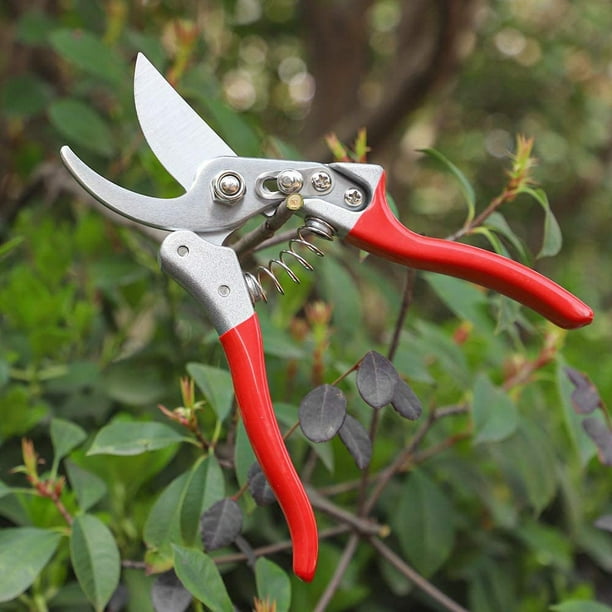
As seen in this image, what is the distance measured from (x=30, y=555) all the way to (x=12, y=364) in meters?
0.25

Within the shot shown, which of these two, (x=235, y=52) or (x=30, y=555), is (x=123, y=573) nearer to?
(x=30, y=555)

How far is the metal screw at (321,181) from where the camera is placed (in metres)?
0.43

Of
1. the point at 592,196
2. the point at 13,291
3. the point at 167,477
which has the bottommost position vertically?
the point at 592,196

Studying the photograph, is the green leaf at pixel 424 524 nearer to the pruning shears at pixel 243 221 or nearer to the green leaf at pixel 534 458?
the green leaf at pixel 534 458

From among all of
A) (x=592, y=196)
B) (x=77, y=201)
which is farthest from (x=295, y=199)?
(x=592, y=196)

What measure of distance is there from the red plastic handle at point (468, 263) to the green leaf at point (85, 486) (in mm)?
255

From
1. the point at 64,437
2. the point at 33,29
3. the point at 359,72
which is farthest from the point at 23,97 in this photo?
the point at 359,72

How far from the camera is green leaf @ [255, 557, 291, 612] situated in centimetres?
44

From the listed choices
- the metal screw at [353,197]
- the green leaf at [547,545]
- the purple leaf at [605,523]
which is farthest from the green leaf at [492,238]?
the green leaf at [547,545]

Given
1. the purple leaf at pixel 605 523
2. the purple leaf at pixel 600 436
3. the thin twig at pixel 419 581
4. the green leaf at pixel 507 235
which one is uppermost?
the green leaf at pixel 507 235

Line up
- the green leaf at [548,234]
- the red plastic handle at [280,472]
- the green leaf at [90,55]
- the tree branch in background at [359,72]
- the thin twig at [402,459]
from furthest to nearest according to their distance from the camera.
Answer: the tree branch in background at [359,72]
the green leaf at [90,55]
the thin twig at [402,459]
the green leaf at [548,234]
the red plastic handle at [280,472]

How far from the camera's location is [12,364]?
660mm

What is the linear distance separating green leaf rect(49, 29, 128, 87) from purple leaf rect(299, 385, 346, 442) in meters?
0.59

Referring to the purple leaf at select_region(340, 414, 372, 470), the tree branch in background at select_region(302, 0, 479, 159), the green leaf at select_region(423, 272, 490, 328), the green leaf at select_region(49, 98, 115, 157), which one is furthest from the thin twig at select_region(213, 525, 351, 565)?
the tree branch in background at select_region(302, 0, 479, 159)
